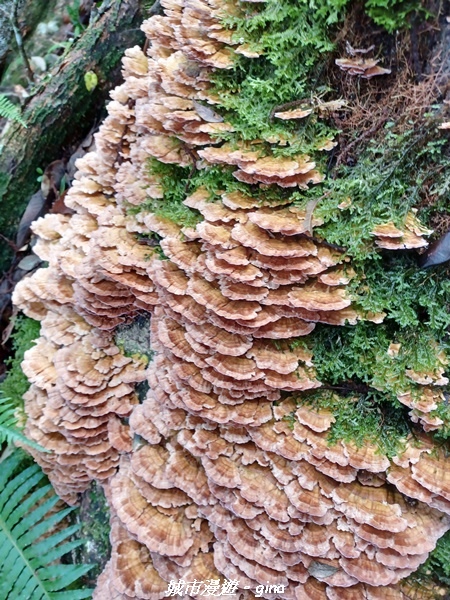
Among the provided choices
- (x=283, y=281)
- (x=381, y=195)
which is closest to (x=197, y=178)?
(x=283, y=281)

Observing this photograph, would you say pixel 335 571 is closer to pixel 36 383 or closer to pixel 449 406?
pixel 449 406

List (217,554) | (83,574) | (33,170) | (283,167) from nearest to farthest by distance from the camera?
(283,167) → (217,554) → (83,574) → (33,170)

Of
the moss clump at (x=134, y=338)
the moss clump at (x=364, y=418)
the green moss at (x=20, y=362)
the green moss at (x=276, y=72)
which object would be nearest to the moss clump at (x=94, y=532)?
the green moss at (x=20, y=362)

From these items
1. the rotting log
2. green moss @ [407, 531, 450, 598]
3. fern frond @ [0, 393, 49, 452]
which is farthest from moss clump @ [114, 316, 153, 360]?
the rotting log

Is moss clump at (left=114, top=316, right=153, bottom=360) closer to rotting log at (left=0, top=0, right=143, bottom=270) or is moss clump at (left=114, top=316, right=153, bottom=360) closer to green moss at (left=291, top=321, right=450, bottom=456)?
green moss at (left=291, top=321, right=450, bottom=456)

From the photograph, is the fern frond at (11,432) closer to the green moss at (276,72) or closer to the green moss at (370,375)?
the green moss at (370,375)

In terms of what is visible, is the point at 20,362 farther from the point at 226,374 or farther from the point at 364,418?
the point at 364,418
